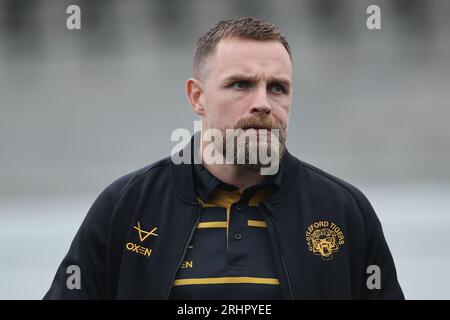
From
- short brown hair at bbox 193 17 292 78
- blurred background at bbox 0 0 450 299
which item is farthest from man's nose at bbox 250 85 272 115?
blurred background at bbox 0 0 450 299

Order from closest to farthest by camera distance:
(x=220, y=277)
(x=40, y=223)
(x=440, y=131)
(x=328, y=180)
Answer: (x=220, y=277) → (x=328, y=180) → (x=40, y=223) → (x=440, y=131)

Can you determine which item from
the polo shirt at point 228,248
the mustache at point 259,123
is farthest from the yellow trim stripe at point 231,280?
the mustache at point 259,123

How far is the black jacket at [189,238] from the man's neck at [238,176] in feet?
0.22

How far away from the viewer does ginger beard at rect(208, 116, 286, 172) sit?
6.62 feet

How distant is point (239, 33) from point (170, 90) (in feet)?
23.0

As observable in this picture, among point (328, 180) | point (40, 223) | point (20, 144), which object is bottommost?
point (40, 223)

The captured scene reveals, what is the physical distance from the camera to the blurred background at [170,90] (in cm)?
840

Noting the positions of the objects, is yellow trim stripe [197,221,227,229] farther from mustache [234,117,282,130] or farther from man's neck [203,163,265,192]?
mustache [234,117,282,130]

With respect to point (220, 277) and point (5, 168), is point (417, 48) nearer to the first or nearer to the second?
point (5, 168)

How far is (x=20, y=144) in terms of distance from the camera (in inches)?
349

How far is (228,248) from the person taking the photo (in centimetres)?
196

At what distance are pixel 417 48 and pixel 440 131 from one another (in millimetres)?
986

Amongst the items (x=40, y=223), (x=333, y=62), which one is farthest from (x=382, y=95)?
(x=40, y=223)

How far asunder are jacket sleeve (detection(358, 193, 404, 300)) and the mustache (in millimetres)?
336
